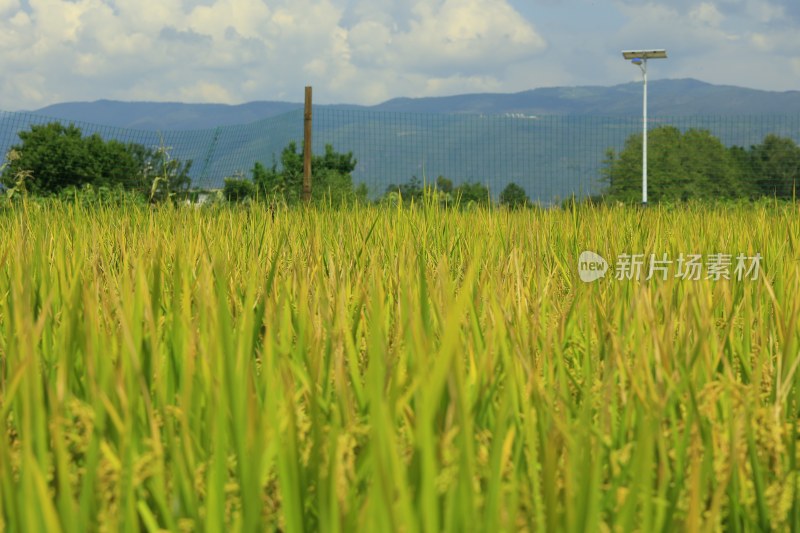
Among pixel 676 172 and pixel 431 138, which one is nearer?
pixel 431 138

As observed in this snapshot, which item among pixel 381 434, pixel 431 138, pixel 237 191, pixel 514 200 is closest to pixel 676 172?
pixel 431 138

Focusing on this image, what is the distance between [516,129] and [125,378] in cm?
Result: 2412

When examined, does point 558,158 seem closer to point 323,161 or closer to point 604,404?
point 323,161

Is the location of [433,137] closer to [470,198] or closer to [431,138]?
[431,138]

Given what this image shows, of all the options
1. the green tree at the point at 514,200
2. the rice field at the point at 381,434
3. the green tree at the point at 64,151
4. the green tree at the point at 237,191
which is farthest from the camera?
the green tree at the point at 64,151

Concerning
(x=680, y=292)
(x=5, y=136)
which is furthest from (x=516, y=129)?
(x=680, y=292)

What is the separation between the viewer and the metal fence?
16.3 m

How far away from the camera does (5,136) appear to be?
17844 mm

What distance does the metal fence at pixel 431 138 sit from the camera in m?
16.3

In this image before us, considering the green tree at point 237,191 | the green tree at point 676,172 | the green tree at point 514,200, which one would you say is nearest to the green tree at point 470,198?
the green tree at point 514,200

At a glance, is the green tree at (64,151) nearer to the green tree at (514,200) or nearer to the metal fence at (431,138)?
the metal fence at (431,138)

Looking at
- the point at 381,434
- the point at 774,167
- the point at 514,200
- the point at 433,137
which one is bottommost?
the point at 381,434

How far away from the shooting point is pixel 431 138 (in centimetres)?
2397

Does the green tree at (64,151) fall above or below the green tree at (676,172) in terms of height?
above
